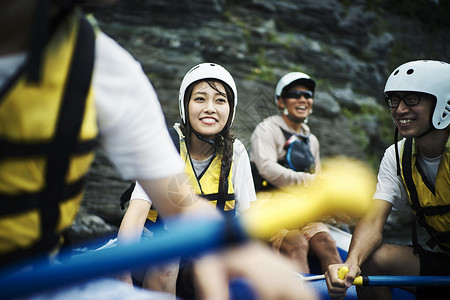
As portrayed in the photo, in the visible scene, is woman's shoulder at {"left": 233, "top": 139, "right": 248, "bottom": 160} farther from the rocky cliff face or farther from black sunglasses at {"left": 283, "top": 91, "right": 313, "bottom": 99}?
the rocky cliff face

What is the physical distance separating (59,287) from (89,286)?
0.17 m

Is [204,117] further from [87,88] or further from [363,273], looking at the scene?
[87,88]

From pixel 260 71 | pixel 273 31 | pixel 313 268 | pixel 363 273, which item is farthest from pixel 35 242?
pixel 273 31

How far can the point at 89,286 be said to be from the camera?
753 millimetres

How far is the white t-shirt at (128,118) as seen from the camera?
769 mm

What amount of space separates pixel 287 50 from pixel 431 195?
621 cm

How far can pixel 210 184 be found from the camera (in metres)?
2.27

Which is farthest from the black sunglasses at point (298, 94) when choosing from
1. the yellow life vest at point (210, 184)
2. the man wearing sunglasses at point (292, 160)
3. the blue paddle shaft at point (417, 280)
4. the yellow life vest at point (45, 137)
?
the yellow life vest at point (45, 137)

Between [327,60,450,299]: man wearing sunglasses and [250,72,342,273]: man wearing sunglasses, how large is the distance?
0.68 metres

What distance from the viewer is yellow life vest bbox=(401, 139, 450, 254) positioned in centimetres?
216

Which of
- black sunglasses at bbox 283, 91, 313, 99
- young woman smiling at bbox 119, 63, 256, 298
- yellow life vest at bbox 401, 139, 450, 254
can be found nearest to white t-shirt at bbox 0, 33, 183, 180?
young woman smiling at bbox 119, 63, 256, 298

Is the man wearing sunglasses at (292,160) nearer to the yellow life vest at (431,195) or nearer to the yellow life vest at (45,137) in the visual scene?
the yellow life vest at (431,195)

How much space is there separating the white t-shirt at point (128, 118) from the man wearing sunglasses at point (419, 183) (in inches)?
68.0

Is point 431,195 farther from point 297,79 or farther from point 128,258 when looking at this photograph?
point 128,258
